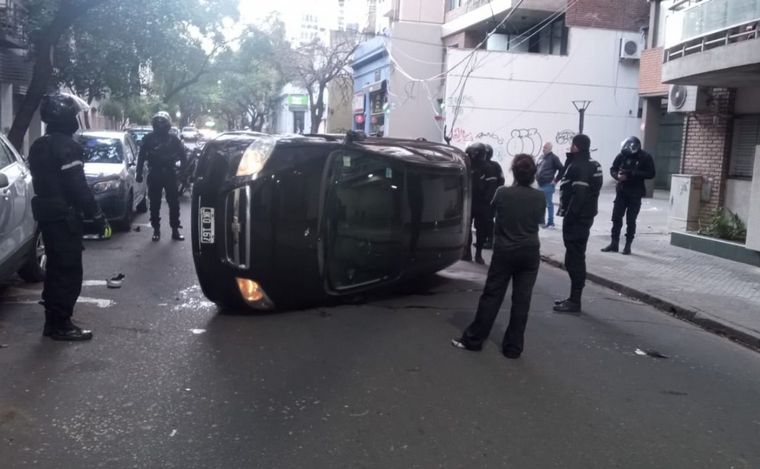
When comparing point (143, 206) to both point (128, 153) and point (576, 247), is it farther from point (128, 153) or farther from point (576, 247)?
point (576, 247)

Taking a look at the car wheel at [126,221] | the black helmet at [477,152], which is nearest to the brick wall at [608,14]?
the black helmet at [477,152]

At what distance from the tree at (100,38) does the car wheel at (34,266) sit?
864 cm

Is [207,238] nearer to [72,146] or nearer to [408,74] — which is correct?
[72,146]

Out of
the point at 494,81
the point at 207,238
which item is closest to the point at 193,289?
the point at 207,238

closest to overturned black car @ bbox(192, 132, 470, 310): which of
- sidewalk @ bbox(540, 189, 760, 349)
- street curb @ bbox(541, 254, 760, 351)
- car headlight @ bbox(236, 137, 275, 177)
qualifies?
car headlight @ bbox(236, 137, 275, 177)

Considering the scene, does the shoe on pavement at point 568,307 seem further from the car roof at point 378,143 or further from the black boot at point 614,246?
the black boot at point 614,246

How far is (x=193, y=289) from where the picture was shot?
8.06 metres

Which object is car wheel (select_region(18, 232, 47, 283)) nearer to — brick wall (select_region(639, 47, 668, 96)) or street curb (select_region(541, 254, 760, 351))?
street curb (select_region(541, 254, 760, 351))

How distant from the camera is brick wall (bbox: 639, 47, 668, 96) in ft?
70.3

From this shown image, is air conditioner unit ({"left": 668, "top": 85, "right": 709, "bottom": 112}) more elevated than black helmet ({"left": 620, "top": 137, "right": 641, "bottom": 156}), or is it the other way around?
air conditioner unit ({"left": 668, "top": 85, "right": 709, "bottom": 112})

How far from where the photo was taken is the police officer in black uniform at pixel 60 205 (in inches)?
228

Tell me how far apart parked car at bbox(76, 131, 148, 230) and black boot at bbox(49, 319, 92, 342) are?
5.21 m

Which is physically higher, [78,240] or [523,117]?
[523,117]

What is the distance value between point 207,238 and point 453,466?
136 inches
